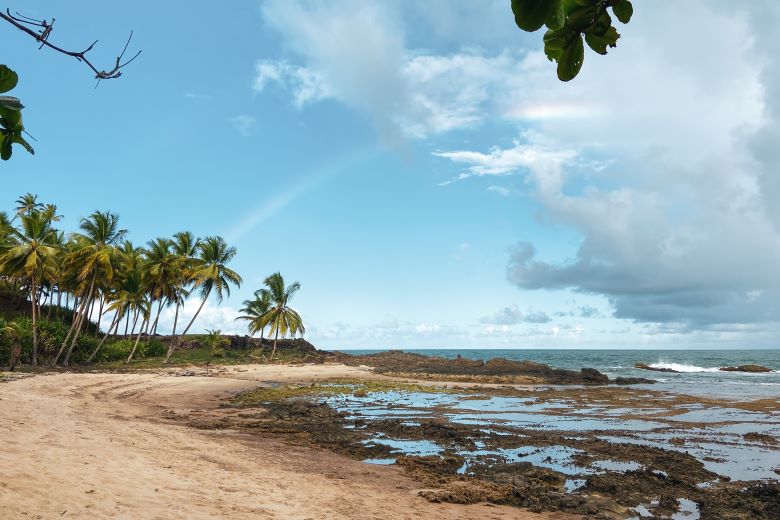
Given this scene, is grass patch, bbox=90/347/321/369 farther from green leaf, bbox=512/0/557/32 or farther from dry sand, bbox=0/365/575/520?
green leaf, bbox=512/0/557/32

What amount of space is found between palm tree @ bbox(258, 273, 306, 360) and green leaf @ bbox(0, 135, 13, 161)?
152 feet

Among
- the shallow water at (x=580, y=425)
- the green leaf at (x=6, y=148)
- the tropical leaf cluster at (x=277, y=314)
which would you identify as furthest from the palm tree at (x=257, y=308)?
the green leaf at (x=6, y=148)

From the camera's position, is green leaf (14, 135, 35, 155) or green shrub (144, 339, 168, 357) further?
green shrub (144, 339, 168, 357)

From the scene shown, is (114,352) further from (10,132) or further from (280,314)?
(10,132)

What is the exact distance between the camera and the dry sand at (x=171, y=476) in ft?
22.0

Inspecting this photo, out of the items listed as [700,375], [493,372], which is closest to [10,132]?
[493,372]

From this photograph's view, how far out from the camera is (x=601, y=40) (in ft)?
5.21

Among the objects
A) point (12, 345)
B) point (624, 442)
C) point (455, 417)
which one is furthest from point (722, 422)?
point (12, 345)

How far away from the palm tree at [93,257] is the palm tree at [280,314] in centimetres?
1533

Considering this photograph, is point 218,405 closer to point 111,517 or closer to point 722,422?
point 111,517

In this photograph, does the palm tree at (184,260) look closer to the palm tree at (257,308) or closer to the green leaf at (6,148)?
the palm tree at (257,308)

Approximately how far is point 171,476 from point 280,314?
40240mm

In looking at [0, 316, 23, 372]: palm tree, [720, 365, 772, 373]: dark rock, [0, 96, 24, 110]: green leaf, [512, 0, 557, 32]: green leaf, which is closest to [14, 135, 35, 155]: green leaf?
[0, 96, 24, 110]: green leaf

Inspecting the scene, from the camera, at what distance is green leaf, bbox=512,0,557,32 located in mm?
1284
